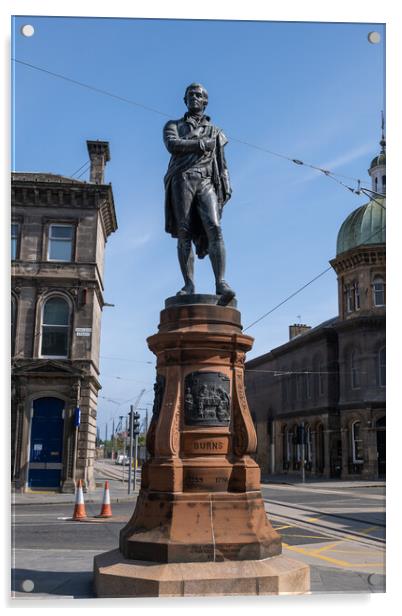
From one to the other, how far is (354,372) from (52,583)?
36.2 metres

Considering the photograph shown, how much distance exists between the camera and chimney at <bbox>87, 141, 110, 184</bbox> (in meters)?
26.3

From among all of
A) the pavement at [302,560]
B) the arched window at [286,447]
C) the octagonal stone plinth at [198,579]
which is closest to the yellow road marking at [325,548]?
the pavement at [302,560]

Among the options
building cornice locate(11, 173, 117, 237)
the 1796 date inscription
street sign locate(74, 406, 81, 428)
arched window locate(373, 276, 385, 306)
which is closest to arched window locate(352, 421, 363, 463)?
arched window locate(373, 276, 385, 306)

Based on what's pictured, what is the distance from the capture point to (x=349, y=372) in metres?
40.9

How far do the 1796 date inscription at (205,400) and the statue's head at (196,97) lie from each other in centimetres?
295

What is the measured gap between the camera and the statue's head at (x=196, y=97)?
7.08 metres

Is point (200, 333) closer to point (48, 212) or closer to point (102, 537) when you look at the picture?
point (102, 537)

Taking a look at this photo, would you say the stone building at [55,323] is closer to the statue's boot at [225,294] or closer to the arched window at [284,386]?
the statue's boot at [225,294]

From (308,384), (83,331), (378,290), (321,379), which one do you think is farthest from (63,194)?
(308,384)

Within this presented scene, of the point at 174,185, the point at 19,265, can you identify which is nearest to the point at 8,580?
the point at 174,185

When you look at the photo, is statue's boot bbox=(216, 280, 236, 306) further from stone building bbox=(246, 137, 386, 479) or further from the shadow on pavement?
stone building bbox=(246, 137, 386, 479)

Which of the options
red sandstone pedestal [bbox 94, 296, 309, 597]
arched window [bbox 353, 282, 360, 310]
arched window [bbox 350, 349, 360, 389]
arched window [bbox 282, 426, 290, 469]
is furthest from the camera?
arched window [bbox 282, 426, 290, 469]
